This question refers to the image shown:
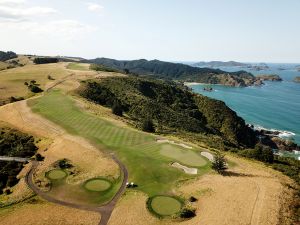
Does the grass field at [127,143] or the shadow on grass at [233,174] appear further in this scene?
the shadow on grass at [233,174]

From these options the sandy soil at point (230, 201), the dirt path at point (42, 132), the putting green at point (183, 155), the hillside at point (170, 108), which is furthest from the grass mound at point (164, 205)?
the hillside at point (170, 108)

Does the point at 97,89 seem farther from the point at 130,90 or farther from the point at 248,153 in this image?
the point at 248,153

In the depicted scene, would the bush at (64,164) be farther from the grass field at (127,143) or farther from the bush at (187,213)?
the bush at (187,213)

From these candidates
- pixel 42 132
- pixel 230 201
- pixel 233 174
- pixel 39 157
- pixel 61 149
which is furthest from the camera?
pixel 42 132

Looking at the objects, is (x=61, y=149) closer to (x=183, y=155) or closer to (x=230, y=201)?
(x=183, y=155)

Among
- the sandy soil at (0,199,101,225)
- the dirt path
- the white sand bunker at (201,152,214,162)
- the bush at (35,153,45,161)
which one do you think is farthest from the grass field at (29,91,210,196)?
the bush at (35,153,45,161)

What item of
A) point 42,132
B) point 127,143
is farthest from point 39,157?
point 127,143

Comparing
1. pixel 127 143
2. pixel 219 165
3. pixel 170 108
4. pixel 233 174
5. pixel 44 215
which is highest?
pixel 219 165
